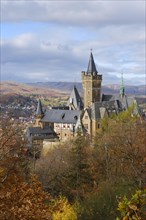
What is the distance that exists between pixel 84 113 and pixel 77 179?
39.0 m

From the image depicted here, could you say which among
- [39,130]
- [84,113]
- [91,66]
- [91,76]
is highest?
[91,66]

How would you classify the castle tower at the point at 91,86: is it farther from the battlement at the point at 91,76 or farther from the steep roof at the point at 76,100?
the steep roof at the point at 76,100

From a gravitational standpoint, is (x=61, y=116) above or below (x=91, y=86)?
below

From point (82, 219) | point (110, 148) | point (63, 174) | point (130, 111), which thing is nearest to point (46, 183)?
point (63, 174)

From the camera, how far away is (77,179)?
117 ft

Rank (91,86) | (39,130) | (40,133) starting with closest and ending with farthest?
(40,133) → (39,130) → (91,86)

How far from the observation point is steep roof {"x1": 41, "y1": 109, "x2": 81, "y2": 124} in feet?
264

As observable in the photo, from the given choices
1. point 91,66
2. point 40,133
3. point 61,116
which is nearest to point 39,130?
point 40,133

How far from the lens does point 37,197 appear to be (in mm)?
11484

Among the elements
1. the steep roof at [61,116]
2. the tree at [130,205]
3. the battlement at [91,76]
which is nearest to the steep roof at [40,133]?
the steep roof at [61,116]

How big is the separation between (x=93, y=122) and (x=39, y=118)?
53.2ft

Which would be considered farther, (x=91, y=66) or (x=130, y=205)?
(x=91, y=66)

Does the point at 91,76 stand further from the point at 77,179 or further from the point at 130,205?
the point at 130,205

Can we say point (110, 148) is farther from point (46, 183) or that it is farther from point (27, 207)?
point (27, 207)
